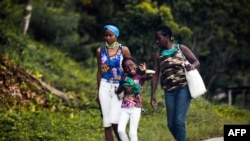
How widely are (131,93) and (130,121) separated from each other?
39cm

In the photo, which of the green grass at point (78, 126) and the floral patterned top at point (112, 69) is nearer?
the floral patterned top at point (112, 69)

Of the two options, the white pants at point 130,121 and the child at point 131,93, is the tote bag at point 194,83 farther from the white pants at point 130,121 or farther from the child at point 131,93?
the white pants at point 130,121

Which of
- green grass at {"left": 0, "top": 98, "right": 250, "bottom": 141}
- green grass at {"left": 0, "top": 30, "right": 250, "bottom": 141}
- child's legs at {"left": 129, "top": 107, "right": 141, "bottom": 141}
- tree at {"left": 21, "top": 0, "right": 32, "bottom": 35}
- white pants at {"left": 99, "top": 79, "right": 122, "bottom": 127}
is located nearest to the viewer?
child's legs at {"left": 129, "top": 107, "right": 141, "bottom": 141}

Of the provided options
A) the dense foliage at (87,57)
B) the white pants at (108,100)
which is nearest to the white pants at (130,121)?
the white pants at (108,100)

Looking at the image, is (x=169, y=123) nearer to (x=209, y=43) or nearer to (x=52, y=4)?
(x=209, y=43)

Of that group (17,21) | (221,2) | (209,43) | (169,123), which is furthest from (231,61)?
(169,123)

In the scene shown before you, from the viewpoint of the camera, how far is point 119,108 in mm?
8461

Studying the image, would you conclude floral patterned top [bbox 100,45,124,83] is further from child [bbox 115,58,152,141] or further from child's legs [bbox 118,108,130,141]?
child's legs [bbox 118,108,130,141]

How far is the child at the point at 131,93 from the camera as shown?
27.2 feet

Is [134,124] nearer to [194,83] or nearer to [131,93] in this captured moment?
[131,93]

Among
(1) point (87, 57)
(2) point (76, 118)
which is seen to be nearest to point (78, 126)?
(2) point (76, 118)

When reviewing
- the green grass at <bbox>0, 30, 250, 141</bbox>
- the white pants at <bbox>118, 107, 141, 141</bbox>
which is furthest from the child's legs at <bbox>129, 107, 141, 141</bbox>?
the green grass at <bbox>0, 30, 250, 141</bbox>

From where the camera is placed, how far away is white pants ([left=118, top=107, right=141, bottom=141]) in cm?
825

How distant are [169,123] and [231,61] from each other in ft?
82.0
